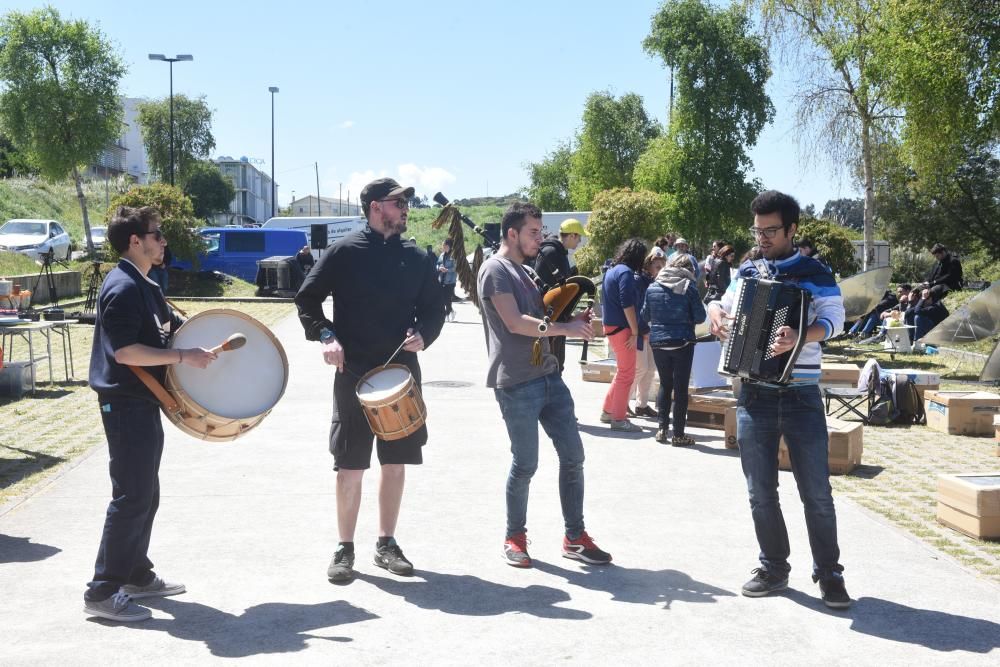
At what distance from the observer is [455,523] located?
6.44m

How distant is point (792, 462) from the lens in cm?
512

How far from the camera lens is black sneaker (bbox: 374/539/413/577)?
5.33m

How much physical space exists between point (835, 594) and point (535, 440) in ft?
5.74

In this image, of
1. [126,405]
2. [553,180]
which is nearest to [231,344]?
[126,405]

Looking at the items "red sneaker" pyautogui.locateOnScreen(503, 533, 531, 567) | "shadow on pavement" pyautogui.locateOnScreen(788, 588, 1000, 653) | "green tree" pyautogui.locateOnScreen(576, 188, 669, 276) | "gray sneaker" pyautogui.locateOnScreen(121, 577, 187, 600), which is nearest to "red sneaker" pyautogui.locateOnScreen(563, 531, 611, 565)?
"red sneaker" pyautogui.locateOnScreen(503, 533, 531, 567)

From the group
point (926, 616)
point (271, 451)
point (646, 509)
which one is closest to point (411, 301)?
point (646, 509)

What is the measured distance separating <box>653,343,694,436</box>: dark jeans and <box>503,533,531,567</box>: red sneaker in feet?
12.7

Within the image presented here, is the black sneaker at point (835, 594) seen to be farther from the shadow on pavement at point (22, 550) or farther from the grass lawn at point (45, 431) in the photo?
the grass lawn at point (45, 431)

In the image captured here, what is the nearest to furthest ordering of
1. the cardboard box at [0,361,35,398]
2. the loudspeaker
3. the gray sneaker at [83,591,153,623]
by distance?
1. the gray sneaker at [83,591,153,623]
2. the cardboard box at [0,361,35,398]
3. the loudspeaker

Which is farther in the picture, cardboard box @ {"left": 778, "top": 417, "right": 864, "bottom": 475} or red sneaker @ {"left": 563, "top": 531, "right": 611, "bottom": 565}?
cardboard box @ {"left": 778, "top": 417, "right": 864, "bottom": 475}

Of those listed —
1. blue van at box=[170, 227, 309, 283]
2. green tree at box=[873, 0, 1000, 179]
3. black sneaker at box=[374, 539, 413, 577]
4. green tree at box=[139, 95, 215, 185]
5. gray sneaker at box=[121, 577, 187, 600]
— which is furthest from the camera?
green tree at box=[139, 95, 215, 185]

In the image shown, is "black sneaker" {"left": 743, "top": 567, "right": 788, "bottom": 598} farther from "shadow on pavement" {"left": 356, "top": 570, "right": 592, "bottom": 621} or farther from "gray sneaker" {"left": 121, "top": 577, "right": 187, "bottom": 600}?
"gray sneaker" {"left": 121, "top": 577, "right": 187, "bottom": 600}

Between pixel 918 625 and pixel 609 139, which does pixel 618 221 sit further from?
pixel 609 139

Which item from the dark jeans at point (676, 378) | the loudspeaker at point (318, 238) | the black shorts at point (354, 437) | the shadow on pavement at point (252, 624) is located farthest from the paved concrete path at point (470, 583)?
the loudspeaker at point (318, 238)
